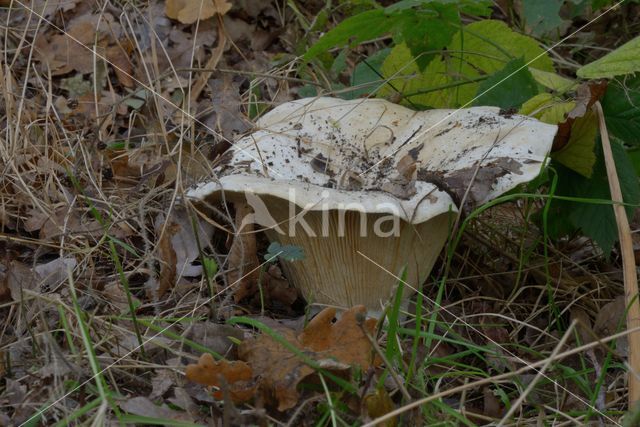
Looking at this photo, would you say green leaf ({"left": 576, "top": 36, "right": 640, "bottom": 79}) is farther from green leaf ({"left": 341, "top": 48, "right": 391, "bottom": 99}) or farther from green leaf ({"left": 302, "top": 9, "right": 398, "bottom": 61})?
green leaf ({"left": 341, "top": 48, "right": 391, "bottom": 99})

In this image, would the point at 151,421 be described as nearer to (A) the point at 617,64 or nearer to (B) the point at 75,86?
(A) the point at 617,64

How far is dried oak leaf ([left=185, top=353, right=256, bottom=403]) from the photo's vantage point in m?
1.85

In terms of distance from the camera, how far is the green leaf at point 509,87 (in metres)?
2.70

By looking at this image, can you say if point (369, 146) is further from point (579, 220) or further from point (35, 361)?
point (35, 361)

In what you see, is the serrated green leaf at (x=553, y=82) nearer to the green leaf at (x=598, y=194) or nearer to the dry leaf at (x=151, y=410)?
the green leaf at (x=598, y=194)

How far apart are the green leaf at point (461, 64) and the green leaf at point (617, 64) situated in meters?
0.56

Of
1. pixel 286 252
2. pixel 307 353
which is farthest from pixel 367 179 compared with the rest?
pixel 307 353

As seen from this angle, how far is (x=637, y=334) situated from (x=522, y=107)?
3.10 feet

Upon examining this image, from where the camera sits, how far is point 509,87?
2740mm

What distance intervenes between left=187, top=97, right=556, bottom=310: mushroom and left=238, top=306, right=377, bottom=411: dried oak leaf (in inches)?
7.9

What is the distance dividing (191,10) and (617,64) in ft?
9.51

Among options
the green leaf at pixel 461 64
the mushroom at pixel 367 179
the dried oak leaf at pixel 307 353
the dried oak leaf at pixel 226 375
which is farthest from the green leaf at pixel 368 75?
the dried oak leaf at pixel 226 375

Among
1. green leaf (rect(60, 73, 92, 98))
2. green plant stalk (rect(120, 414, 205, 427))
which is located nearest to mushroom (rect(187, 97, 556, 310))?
green plant stalk (rect(120, 414, 205, 427))

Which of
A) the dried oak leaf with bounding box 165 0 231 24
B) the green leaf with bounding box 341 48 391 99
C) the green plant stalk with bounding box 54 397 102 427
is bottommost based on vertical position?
the green plant stalk with bounding box 54 397 102 427
